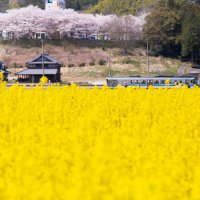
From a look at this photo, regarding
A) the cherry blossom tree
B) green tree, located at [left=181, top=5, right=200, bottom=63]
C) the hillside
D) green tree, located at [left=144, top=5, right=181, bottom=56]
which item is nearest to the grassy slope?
green tree, located at [left=144, top=5, right=181, bottom=56]

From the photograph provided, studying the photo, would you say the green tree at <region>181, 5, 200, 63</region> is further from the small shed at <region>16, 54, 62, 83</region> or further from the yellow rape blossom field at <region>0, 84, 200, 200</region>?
the yellow rape blossom field at <region>0, 84, 200, 200</region>

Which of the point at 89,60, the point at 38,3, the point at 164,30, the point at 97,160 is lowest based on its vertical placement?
the point at 89,60

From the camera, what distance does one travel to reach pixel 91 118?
9922 mm

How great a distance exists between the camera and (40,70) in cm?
4756

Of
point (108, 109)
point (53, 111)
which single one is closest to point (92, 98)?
point (108, 109)

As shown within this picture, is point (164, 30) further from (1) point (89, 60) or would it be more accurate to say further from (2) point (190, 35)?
(1) point (89, 60)

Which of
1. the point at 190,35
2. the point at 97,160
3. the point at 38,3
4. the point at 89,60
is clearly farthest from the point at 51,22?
the point at 97,160

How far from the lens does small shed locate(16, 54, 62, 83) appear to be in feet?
154

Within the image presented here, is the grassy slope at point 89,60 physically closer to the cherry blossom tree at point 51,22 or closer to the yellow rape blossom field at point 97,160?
the cherry blossom tree at point 51,22

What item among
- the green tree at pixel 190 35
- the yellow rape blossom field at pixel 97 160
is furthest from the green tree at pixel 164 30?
the yellow rape blossom field at pixel 97 160

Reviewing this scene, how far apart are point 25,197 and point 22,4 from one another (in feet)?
295

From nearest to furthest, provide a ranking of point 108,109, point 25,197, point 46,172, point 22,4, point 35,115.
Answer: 1. point 25,197
2. point 46,172
3. point 35,115
4. point 108,109
5. point 22,4

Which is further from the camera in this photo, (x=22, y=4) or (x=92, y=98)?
(x=22, y=4)

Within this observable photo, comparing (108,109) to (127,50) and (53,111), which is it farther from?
(127,50)
